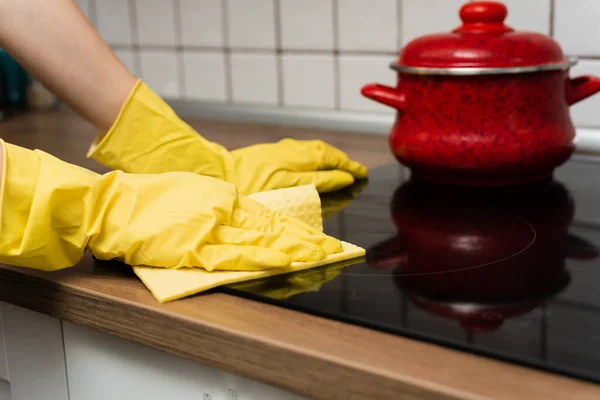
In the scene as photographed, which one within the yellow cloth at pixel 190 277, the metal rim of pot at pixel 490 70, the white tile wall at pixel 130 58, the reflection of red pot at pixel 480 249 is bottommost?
the reflection of red pot at pixel 480 249

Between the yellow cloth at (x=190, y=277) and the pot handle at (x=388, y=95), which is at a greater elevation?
the pot handle at (x=388, y=95)

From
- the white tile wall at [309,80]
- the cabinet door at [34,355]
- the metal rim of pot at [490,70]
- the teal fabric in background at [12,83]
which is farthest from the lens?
the teal fabric in background at [12,83]

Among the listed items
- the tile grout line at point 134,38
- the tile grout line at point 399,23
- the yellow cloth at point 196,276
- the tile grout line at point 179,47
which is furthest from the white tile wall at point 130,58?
the yellow cloth at point 196,276

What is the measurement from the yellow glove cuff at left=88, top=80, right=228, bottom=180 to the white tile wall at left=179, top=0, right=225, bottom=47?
0.66 meters

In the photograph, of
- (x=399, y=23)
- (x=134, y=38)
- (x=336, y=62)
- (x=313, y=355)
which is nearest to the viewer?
(x=313, y=355)

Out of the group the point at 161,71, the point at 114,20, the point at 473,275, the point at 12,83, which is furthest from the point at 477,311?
the point at 12,83

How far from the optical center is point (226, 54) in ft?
5.16

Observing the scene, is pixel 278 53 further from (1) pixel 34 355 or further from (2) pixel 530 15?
(1) pixel 34 355

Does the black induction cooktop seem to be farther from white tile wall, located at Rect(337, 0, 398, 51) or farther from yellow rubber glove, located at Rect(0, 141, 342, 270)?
white tile wall, located at Rect(337, 0, 398, 51)

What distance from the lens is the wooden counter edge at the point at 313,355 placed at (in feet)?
1.46

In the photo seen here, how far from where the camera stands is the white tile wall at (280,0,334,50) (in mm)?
1399

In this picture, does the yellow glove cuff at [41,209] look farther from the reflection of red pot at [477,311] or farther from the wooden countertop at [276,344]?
the reflection of red pot at [477,311]

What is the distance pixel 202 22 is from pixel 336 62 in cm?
35

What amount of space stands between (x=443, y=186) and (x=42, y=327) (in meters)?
0.53
